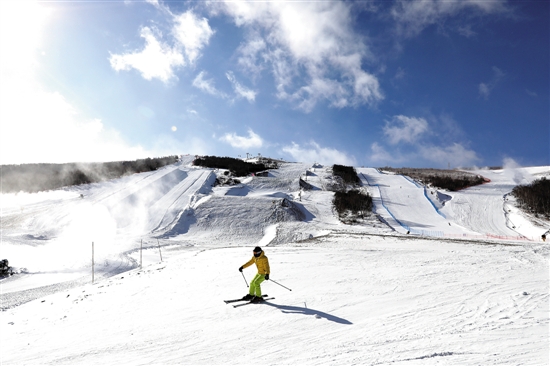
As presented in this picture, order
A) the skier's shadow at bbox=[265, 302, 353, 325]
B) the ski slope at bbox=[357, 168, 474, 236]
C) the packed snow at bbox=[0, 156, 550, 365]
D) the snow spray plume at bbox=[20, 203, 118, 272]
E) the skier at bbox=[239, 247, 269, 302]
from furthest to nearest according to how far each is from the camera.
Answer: the ski slope at bbox=[357, 168, 474, 236]
the snow spray plume at bbox=[20, 203, 118, 272]
the skier at bbox=[239, 247, 269, 302]
the skier's shadow at bbox=[265, 302, 353, 325]
the packed snow at bbox=[0, 156, 550, 365]

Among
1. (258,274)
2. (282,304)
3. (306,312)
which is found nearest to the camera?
(306,312)

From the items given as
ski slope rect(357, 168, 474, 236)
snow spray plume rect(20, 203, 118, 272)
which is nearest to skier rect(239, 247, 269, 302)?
snow spray plume rect(20, 203, 118, 272)

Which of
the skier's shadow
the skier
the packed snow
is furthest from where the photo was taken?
the skier

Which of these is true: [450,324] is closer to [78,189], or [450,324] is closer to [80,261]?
[80,261]

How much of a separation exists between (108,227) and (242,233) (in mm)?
15691

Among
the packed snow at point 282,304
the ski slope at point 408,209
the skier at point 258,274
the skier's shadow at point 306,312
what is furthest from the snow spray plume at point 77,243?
the ski slope at point 408,209

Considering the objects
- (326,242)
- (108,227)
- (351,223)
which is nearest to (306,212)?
(351,223)

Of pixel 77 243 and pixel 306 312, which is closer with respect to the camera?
pixel 306 312

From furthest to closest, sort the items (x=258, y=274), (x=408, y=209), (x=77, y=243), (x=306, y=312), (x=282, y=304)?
(x=408, y=209)
(x=77, y=243)
(x=258, y=274)
(x=282, y=304)
(x=306, y=312)

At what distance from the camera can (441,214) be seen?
43531 mm

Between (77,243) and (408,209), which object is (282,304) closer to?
(77,243)

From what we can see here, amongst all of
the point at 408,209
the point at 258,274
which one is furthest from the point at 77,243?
the point at 408,209

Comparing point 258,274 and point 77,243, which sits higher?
point 258,274

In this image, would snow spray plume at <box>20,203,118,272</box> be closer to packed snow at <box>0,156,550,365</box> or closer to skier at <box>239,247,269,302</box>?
packed snow at <box>0,156,550,365</box>
